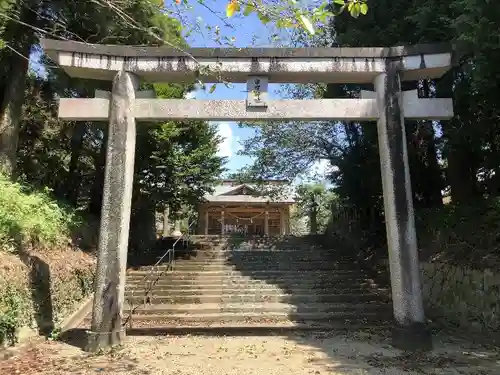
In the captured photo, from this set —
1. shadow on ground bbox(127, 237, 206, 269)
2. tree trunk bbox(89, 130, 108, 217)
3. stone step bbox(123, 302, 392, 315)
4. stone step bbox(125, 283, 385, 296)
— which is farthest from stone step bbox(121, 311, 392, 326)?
tree trunk bbox(89, 130, 108, 217)

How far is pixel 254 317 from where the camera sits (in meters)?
9.42

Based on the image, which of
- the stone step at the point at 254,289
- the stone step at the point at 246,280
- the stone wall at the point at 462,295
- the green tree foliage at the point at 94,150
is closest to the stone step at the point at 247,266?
the stone step at the point at 246,280

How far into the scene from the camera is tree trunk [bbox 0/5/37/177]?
1042 cm

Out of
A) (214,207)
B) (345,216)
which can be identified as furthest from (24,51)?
(214,207)

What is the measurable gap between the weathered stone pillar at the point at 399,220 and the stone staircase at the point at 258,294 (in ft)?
6.34

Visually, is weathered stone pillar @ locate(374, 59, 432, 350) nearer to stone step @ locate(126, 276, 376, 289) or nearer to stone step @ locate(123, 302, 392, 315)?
stone step @ locate(123, 302, 392, 315)

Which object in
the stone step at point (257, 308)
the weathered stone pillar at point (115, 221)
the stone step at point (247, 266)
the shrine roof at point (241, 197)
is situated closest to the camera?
the weathered stone pillar at point (115, 221)

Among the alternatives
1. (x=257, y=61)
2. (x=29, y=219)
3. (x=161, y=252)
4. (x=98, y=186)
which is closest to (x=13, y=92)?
(x=29, y=219)

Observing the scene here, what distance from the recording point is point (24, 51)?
1105 centimetres

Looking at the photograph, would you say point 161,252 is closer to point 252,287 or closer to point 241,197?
point 252,287

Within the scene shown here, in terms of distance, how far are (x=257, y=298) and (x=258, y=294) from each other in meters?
0.28

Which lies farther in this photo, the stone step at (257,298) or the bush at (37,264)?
the stone step at (257,298)

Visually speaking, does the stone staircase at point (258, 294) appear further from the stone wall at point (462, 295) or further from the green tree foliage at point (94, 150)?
the green tree foliage at point (94, 150)

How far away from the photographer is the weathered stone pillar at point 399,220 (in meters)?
7.04
